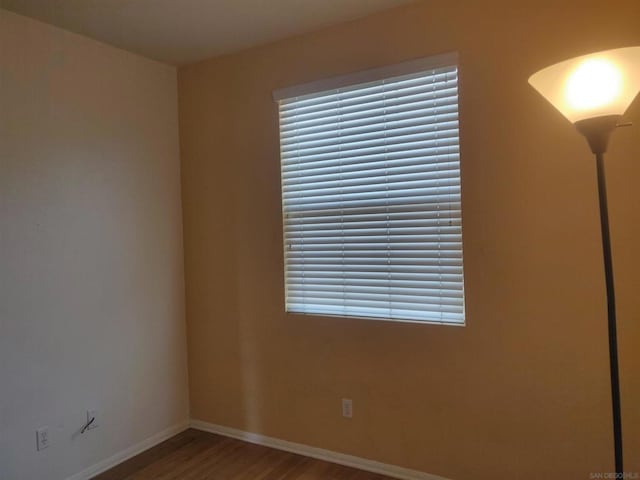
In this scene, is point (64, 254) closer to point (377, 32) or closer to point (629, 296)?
point (377, 32)

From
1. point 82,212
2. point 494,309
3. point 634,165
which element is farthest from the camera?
point 82,212

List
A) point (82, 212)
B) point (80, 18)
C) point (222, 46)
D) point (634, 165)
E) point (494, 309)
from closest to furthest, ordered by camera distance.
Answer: point (634, 165) → point (494, 309) → point (80, 18) → point (82, 212) → point (222, 46)

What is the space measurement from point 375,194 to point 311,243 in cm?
54

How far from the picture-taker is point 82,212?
8.95 feet

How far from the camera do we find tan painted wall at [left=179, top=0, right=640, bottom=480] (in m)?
2.08

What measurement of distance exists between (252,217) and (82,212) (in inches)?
41.0

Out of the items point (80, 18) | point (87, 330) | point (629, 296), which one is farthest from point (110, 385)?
point (629, 296)

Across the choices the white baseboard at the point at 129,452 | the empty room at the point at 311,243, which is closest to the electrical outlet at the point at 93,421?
the empty room at the point at 311,243

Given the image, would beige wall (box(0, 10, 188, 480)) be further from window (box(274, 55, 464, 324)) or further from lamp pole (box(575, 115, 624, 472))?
lamp pole (box(575, 115, 624, 472))

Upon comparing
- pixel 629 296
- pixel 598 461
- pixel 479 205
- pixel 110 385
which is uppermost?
pixel 479 205

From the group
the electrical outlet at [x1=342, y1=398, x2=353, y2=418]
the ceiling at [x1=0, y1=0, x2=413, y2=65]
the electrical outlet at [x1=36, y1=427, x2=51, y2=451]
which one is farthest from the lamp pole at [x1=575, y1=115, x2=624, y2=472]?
the electrical outlet at [x1=36, y1=427, x2=51, y2=451]

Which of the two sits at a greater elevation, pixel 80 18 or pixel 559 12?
pixel 80 18

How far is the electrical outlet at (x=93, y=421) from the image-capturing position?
2730 millimetres

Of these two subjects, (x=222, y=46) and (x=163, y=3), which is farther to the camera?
(x=222, y=46)
